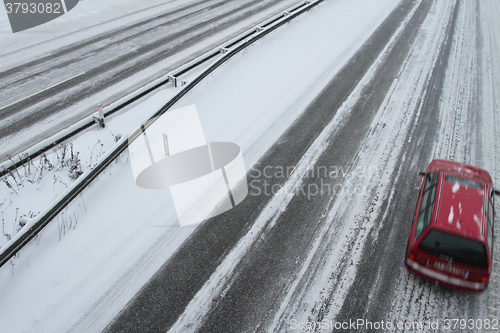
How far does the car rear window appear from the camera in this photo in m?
6.00

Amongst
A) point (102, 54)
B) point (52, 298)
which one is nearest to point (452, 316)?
point (52, 298)

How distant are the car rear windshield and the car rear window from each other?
1385 millimetres

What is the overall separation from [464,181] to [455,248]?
163 cm

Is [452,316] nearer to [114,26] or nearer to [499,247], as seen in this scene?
[499,247]

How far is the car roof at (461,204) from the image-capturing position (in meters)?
5.25

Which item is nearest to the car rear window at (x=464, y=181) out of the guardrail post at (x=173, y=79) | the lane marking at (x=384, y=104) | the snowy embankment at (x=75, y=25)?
the lane marking at (x=384, y=104)

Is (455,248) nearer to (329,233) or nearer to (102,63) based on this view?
(329,233)

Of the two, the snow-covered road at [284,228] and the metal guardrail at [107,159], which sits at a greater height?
the metal guardrail at [107,159]

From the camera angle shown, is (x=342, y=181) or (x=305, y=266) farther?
(x=342, y=181)

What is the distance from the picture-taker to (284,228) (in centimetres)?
668

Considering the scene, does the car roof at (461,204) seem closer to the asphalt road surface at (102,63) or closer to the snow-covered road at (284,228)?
the snow-covered road at (284,228)

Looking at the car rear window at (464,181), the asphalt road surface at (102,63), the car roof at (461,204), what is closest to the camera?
the car roof at (461,204)

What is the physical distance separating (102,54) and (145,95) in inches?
180

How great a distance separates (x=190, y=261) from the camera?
19.8 ft
